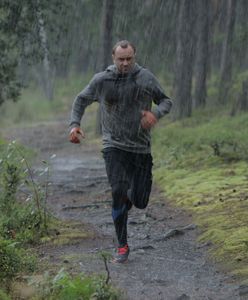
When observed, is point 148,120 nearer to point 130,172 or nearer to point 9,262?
point 130,172

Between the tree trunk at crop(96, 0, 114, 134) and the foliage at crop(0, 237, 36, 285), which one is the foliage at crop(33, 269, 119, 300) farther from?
the tree trunk at crop(96, 0, 114, 134)

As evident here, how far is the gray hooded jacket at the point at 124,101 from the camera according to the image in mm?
6629

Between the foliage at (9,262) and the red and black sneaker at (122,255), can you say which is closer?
the foliage at (9,262)

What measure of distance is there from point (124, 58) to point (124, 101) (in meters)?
0.44

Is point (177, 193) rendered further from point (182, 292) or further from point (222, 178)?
point (182, 292)

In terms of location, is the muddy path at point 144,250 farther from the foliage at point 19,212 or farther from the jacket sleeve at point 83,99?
the jacket sleeve at point 83,99

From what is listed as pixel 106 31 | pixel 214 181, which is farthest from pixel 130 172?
pixel 106 31

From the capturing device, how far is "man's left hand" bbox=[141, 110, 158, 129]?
644cm

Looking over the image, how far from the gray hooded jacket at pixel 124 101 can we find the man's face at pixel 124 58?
0.08 meters

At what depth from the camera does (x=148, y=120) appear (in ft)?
21.1

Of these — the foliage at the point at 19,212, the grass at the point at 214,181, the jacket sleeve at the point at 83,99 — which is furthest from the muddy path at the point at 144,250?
the jacket sleeve at the point at 83,99

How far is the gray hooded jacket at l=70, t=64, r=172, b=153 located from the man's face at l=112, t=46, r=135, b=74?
82 millimetres

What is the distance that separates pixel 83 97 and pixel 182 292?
2.37 meters

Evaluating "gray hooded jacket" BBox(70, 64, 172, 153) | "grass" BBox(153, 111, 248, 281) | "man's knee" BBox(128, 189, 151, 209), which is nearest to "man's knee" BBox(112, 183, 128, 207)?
"man's knee" BBox(128, 189, 151, 209)
